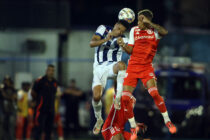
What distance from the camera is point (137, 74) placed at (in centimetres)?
1156

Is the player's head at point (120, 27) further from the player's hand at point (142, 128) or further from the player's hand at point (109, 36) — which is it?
the player's hand at point (142, 128)

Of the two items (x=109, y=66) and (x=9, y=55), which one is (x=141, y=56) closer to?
(x=109, y=66)

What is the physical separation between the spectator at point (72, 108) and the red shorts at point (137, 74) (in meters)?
8.07

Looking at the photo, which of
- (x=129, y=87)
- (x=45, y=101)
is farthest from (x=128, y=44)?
(x=45, y=101)

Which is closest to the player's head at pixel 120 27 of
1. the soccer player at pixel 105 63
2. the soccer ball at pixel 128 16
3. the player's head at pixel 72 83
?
the soccer ball at pixel 128 16

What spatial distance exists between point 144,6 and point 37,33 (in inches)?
164

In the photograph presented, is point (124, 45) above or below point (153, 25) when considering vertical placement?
below

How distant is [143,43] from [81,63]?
9451mm

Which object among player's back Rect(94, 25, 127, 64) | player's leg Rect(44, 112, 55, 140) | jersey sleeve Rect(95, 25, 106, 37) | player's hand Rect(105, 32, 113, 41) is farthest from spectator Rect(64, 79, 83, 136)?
player's hand Rect(105, 32, 113, 41)

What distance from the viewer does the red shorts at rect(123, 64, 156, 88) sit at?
11.5m

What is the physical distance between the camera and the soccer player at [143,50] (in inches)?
443

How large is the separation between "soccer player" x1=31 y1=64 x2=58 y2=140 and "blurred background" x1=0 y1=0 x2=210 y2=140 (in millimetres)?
1045

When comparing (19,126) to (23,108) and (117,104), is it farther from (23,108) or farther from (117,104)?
(117,104)

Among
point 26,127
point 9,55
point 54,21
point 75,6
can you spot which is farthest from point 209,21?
point 26,127
